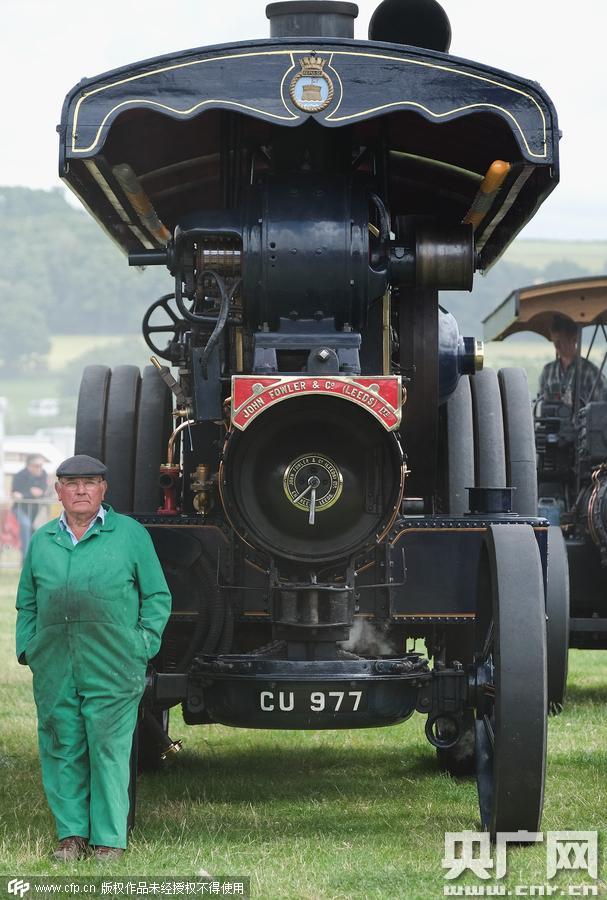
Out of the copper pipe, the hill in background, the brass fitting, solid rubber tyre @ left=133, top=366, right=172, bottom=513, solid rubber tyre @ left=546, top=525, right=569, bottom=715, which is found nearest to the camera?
the brass fitting

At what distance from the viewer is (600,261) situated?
317 ft

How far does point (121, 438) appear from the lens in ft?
21.1

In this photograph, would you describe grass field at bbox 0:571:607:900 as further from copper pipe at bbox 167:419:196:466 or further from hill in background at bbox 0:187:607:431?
hill in background at bbox 0:187:607:431

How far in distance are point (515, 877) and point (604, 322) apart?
21.5 ft

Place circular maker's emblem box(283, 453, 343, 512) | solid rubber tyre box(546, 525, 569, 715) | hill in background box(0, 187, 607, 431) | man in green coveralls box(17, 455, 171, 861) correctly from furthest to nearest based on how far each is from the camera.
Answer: hill in background box(0, 187, 607, 431)
solid rubber tyre box(546, 525, 569, 715)
circular maker's emblem box(283, 453, 343, 512)
man in green coveralls box(17, 455, 171, 861)

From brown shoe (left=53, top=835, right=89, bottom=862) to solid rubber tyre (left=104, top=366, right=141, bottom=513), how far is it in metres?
1.92

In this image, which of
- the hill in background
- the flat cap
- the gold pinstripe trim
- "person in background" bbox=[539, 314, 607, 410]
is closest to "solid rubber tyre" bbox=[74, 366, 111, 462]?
the flat cap

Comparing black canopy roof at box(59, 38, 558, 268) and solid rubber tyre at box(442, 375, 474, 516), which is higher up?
black canopy roof at box(59, 38, 558, 268)

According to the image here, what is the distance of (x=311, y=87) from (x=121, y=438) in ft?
6.79

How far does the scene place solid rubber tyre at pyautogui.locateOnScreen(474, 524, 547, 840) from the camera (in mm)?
4590

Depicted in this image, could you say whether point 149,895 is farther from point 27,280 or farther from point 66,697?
point 27,280

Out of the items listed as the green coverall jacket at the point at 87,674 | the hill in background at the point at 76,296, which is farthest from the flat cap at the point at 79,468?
the hill in background at the point at 76,296

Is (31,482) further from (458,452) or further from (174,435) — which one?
(174,435)

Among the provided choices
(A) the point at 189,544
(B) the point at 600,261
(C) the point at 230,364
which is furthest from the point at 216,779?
(B) the point at 600,261
